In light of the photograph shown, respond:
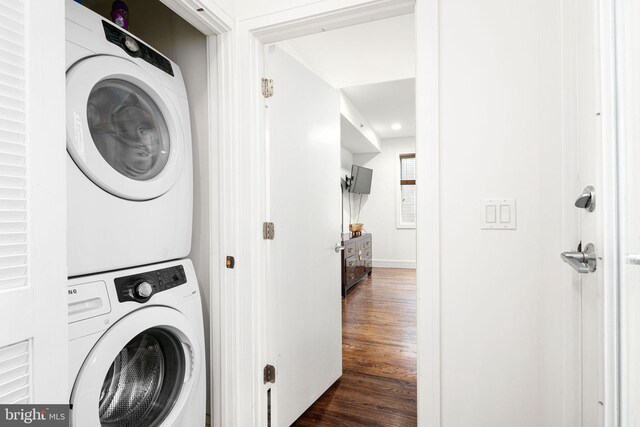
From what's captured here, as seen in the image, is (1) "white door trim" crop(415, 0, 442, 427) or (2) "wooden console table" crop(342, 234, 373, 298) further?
(2) "wooden console table" crop(342, 234, 373, 298)

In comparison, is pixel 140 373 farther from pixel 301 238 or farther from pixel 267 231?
pixel 301 238

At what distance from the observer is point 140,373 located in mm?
1161

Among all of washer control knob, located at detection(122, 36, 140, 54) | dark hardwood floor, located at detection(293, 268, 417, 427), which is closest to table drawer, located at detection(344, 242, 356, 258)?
dark hardwood floor, located at detection(293, 268, 417, 427)

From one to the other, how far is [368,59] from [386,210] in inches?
159

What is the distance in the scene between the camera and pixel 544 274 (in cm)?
106

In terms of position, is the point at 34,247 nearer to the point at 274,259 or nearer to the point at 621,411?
the point at 274,259

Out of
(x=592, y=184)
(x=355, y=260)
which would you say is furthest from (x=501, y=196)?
(x=355, y=260)

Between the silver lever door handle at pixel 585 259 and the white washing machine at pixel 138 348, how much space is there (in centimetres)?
129

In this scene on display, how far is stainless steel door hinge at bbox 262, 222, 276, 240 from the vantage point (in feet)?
5.06

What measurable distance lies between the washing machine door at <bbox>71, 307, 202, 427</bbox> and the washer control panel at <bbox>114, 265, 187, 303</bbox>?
0.06 meters

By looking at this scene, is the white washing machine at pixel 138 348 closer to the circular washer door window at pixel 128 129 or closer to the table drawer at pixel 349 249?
the circular washer door window at pixel 128 129

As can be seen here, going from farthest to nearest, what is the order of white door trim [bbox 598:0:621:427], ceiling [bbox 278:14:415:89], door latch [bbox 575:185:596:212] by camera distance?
1. ceiling [bbox 278:14:415:89]
2. door latch [bbox 575:185:596:212]
3. white door trim [bbox 598:0:621:427]

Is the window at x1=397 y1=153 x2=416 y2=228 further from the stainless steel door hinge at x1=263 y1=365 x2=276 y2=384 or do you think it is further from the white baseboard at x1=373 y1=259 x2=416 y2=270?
the stainless steel door hinge at x1=263 y1=365 x2=276 y2=384

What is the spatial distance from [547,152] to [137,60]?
4.97 ft
